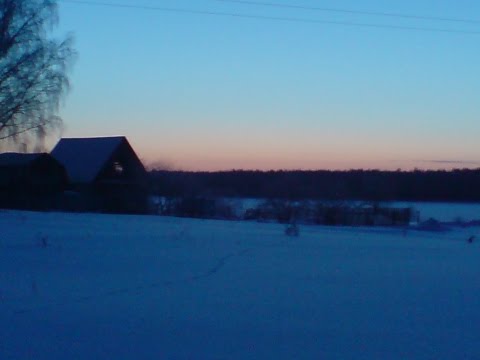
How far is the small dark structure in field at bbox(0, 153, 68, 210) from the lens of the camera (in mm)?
49062

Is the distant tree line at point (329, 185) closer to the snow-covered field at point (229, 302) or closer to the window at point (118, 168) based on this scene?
the window at point (118, 168)

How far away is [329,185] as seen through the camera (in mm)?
A: 71688

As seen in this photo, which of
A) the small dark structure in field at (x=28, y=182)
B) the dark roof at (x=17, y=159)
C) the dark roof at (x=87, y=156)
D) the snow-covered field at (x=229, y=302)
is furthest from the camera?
the dark roof at (x=87, y=156)

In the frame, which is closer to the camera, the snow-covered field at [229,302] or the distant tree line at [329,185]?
the snow-covered field at [229,302]

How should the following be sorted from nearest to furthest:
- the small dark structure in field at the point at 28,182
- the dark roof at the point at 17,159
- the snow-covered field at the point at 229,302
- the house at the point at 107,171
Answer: the snow-covered field at the point at 229,302 < the small dark structure in field at the point at 28,182 < the dark roof at the point at 17,159 < the house at the point at 107,171

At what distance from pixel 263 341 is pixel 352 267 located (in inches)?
327

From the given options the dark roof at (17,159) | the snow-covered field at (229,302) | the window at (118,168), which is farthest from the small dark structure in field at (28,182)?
the snow-covered field at (229,302)

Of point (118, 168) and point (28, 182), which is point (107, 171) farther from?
point (28, 182)

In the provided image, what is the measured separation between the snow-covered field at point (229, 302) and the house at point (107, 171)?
3431 centimetres

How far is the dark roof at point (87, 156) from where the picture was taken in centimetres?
5759

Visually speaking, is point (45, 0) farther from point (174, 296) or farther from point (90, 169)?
point (174, 296)

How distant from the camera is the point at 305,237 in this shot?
88.4 feet

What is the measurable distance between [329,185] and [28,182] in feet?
98.9

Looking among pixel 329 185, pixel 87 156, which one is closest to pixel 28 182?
pixel 87 156
